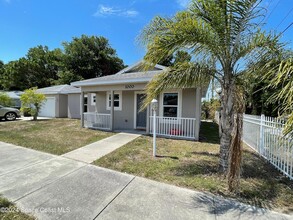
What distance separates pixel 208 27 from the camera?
4.19 metres

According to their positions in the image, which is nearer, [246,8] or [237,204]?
[237,204]

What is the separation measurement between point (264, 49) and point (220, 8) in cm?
150

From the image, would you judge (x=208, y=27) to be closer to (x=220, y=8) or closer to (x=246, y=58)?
(x=220, y=8)

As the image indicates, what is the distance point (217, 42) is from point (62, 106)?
1823 cm

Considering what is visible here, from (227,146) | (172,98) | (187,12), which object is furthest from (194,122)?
(187,12)

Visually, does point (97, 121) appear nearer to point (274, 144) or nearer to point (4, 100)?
point (274, 144)

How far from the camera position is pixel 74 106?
703 inches

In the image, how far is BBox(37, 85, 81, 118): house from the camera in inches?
697

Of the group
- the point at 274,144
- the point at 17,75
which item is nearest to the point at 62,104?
the point at 274,144

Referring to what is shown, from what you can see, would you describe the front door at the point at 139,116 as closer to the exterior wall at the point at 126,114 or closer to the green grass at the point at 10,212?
the exterior wall at the point at 126,114

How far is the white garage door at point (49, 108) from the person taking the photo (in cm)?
1911

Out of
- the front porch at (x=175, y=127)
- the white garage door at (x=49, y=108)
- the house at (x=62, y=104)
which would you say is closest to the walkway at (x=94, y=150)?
the front porch at (x=175, y=127)

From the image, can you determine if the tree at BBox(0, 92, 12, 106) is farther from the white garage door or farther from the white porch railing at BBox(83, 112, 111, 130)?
the white porch railing at BBox(83, 112, 111, 130)

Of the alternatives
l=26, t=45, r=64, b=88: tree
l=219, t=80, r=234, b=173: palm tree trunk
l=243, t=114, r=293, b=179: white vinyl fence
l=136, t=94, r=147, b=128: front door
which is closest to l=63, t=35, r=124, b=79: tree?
l=26, t=45, r=64, b=88: tree
